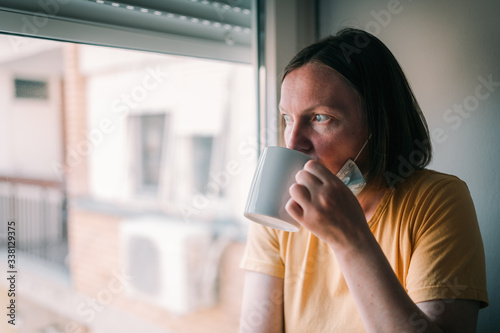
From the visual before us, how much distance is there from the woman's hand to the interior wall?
1.61ft

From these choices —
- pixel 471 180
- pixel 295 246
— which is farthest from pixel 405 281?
pixel 471 180

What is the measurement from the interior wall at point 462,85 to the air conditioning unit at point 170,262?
2.11 metres

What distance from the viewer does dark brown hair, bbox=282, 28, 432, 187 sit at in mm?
896

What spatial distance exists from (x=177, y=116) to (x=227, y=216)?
83cm

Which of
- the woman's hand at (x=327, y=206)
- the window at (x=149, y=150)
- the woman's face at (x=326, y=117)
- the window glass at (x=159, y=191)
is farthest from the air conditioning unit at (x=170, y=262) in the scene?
the woman's hand at (x=327, y=206)

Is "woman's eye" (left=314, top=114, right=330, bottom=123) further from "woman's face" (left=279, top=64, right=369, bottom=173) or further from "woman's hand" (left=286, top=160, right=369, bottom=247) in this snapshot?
"woman's hand" (left=286, top=160, right=369, bottom=247)

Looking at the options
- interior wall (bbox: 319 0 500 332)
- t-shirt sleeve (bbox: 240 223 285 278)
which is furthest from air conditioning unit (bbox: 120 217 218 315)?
interior wall (bbox: 319 0 500 332)

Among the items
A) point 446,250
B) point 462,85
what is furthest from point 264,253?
point 462,85

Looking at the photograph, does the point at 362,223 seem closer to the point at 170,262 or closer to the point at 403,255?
the point at 403,255

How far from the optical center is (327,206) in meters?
0.72

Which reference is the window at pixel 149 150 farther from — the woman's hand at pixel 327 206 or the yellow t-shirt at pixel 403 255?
the woman's hand at pixel 327 206

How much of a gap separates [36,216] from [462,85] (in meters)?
1.40

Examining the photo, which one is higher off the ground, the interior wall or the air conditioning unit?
the interior wall

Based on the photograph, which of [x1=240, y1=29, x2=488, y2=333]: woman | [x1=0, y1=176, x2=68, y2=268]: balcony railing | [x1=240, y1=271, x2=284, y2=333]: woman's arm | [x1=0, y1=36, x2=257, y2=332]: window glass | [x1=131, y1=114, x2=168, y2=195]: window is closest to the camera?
[x1=240, y1=29, x2=488, y2=333]: woman
